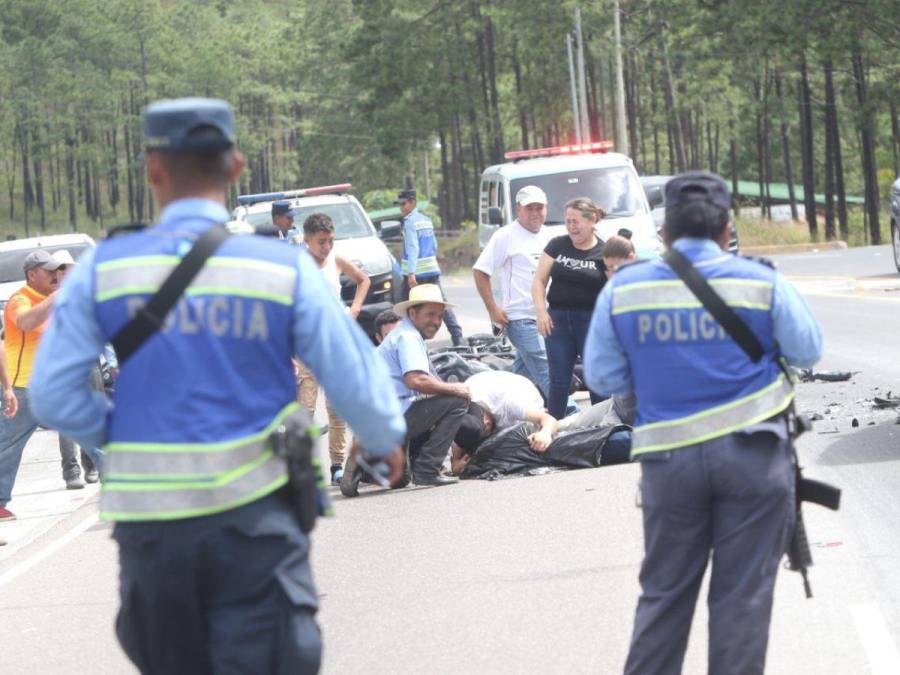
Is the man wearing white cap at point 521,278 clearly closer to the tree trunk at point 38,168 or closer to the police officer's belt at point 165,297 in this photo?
the police officer's belt at point 165,297

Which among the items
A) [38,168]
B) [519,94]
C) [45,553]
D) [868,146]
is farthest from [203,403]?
[38,168]

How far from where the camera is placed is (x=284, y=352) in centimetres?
411

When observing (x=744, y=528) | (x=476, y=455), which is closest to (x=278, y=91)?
(x=476, y=455)

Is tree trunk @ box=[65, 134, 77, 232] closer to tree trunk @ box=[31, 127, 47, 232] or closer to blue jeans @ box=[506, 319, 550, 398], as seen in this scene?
tree trunk @ box=[31, 127, 47, 232]

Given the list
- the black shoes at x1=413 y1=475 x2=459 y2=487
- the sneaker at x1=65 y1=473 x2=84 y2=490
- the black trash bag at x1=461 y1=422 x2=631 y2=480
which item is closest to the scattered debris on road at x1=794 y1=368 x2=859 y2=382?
the black trash bag at x1=461 y1=422 x2=631 y2=480

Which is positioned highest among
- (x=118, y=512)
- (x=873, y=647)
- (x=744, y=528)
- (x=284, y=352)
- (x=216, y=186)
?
(x=216, y=186)

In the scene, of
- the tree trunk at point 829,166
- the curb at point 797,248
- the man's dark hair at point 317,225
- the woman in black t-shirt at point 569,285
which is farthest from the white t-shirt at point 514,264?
the tree trunk at point 829,166

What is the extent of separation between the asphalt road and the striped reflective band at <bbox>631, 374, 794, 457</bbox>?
166 cm

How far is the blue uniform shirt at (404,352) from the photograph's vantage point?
11445 millimetres

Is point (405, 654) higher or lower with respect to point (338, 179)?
lower

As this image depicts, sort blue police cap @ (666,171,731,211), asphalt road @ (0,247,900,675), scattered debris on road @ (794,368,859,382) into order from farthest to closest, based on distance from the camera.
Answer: scattered debris on road @ (794,368,859,382), asphalt road @ (0,247,900,675), blue police cap @ (666,171,731,211)

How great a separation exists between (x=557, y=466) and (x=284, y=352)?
8.18m

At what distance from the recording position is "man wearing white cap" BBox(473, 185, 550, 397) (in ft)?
44.5

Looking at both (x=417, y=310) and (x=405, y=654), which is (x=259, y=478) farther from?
(x=417, y=310)
